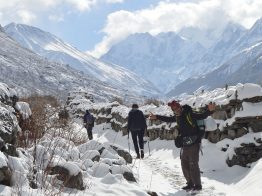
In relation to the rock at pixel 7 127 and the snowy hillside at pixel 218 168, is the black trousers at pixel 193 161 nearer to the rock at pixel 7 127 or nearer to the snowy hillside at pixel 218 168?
the snowy hillside at pixel 218 168

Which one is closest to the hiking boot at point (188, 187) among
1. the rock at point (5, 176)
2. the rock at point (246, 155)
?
the rock at point (246, 155)

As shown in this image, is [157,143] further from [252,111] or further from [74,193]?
[74,193]

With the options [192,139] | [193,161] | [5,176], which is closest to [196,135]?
[192,139]

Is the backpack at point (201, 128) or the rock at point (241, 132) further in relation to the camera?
the rock at point (241, 132)

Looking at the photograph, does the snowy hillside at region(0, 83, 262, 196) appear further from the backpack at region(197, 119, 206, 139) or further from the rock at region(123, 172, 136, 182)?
the backpack at region(197, 119, 206, 139)

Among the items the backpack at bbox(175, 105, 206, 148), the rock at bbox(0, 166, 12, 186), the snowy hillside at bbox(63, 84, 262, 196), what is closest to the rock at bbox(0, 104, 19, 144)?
the rock at bbox(0, 166, 12, 186)

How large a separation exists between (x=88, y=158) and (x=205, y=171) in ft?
14.0

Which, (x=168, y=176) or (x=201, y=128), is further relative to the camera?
(x=168, y=176)

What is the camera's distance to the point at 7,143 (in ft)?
23.4

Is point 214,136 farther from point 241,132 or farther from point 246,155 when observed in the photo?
point 246,155

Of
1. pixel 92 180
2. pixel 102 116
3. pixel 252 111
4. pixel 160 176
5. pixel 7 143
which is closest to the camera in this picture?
pixel 7 143

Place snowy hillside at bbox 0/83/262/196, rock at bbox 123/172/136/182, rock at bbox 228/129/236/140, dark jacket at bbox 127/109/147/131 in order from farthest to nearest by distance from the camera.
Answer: dark jacket at bbox 127/109/147/131 < rock at bbox 228/129/236/140 < rock at bbox 123/172/136/182 < snowy hillside at bbox 0/83/262/196

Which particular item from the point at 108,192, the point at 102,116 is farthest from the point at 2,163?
the point at 102,116

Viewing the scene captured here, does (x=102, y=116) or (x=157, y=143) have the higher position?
(x=102, y=116)
